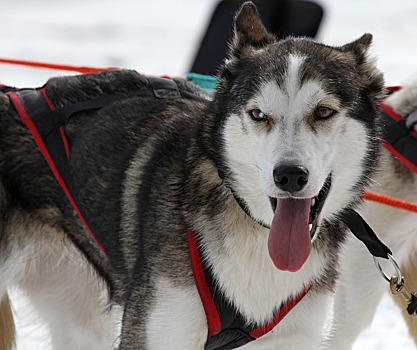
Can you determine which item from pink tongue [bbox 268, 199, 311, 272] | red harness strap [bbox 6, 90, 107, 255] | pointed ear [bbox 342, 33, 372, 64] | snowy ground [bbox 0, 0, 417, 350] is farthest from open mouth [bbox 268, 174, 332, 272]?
snowy ground [bbox 0, 0, 417, 350]

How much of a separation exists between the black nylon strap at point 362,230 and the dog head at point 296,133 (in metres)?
0.09

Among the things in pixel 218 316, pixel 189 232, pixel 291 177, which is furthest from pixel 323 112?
pixel 218 316

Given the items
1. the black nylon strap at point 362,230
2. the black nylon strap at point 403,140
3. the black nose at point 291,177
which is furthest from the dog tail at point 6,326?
the black nylon strap at point 403,140

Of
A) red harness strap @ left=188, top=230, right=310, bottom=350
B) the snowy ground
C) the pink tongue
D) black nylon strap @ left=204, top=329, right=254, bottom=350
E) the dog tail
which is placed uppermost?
the pink tongue

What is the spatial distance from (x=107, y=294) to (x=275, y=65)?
41.9 inches

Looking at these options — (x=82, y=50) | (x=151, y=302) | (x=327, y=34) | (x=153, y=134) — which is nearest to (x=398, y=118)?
(x=153, y=134)

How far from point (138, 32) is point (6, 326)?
12.0 metres

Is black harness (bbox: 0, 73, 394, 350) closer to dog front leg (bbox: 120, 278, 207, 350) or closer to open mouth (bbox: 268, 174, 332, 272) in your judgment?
dog front leg (bbox: 120, 278, 207, 350)

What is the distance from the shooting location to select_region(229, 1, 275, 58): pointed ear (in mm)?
2736

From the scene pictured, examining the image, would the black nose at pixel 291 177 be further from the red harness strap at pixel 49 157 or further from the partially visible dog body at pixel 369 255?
the partially visible dog body at pixel 369 255

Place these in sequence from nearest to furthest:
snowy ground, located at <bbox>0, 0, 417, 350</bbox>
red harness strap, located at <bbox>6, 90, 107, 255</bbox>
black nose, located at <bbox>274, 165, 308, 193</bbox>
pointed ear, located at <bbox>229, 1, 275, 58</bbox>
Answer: black nose, located at <bbox>274, 165, 308, 193</bbox>, pointed ear, located at <bbox>229, 1, 275, 58</bbox>, red harness strap, located at <bbox>6, 90, 107, 255</bbox>, snowy ground, located at <bbox>0, 0, 417, 350</bbox>

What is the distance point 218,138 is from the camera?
8.52 ft

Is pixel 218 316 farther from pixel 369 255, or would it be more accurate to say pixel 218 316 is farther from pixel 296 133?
pixel 369 255

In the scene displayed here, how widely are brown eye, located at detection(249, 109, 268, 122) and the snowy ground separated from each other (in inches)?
204
